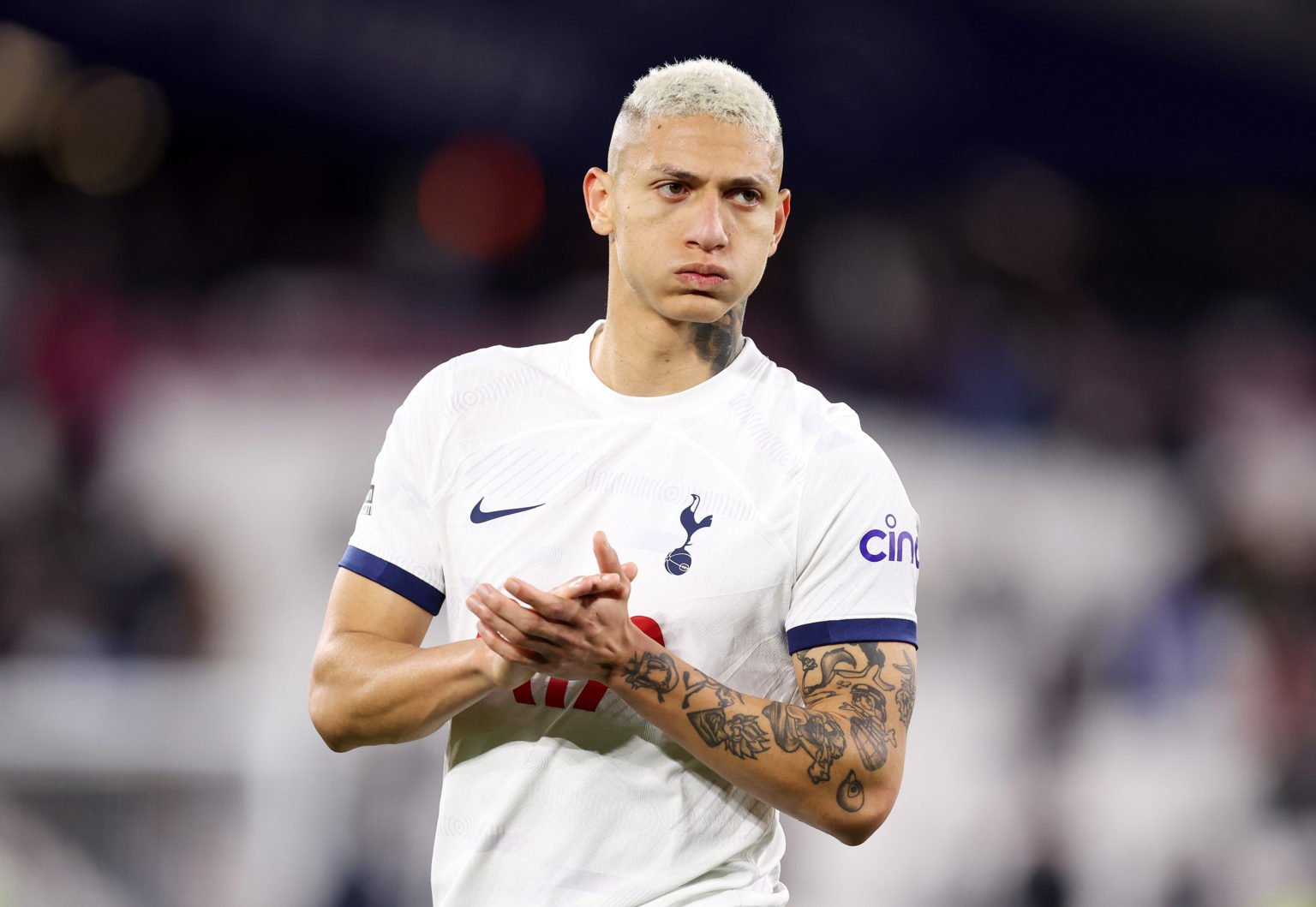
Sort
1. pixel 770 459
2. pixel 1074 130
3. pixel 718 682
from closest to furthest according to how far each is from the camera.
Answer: pixel 718 682
pixel 770 459
pixel 1074 130

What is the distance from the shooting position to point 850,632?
3105mm

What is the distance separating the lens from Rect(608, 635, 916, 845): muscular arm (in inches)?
114

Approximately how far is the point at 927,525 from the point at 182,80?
5.50 metres

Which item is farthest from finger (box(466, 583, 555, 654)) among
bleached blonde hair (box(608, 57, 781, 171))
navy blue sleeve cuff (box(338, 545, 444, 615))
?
→ bleached blonde hair (box(608, 57, 781, 171))

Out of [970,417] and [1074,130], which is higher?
[1074,130]

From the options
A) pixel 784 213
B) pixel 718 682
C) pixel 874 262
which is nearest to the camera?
pixel 718 682

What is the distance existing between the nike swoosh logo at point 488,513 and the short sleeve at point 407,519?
0.11 metres

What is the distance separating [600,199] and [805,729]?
1336 mm

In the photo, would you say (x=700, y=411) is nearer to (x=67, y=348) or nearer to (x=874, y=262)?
(x=67, y=348)

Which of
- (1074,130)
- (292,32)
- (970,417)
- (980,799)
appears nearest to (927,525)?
(970,417)

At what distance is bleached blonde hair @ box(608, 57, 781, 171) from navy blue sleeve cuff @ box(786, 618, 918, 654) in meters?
1.03

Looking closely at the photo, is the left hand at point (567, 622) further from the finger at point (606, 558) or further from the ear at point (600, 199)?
the ear at point (600, 199)

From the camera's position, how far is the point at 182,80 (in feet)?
31.9

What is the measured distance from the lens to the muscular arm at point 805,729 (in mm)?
2902
